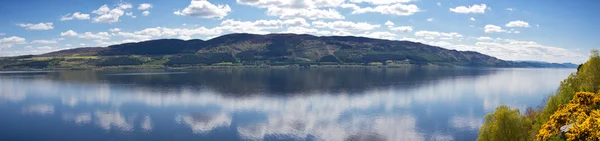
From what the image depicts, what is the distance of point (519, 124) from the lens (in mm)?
66312

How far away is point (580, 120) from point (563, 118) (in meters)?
6.40

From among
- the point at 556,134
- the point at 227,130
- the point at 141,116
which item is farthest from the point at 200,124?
the point at 556,134

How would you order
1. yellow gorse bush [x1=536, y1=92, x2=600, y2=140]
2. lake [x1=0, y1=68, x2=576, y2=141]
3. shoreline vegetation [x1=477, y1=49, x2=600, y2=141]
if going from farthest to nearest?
lake [x1=0, y1=68, x2=576, y2=141], shoreline vegetation [x1=477, y1=49, x2=600, y2=141], yellow gorse bush [x1=536, y1=92, x2=600, y2=140]

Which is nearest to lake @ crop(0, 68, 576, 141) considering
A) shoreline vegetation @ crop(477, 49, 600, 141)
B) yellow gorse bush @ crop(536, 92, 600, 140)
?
shoreline vegetation @ crop(477, 49, 600, 141)

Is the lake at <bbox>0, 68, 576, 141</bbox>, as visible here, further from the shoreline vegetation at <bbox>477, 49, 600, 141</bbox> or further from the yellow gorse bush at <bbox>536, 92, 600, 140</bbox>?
the yellow gorse bush at <bbox>536, 92, 600, 140</bbox>

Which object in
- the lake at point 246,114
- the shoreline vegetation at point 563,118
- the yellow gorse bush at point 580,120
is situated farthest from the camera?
the lake at point 246,114

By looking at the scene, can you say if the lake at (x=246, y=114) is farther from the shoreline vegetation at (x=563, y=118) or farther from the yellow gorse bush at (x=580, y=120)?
the yellow gorse bush at (x=580, y=120)

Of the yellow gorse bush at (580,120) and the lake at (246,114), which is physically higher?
the yellow gorse bush at (580,120)

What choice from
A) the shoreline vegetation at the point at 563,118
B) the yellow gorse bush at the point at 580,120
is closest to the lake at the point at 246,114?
the shoreline vegetation at the point at 563,118

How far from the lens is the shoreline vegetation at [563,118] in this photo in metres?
39.2

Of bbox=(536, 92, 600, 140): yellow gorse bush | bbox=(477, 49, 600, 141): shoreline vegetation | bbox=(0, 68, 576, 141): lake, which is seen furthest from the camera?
bbox=(0, 68, 576, 141): lake

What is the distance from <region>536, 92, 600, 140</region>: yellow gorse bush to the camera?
123ft

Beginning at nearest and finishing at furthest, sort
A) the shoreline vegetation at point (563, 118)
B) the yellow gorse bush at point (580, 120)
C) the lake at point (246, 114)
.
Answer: the yellow gorse bush at point (580, 120) < the shoreline vegetation at point (563, 118) < the lake at point (246, 114)

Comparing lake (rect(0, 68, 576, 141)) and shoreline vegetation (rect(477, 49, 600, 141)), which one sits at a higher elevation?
shoreline vegetation (rect(477, 49, 600, 141))
